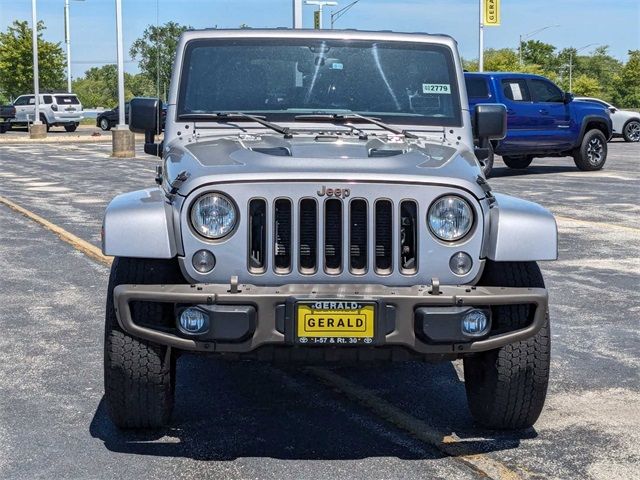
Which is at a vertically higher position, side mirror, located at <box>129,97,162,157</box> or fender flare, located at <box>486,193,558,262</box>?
side mirror, located at <box>129,97,162,157</box>

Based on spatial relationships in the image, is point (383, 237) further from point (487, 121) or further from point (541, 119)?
point (541, 119)

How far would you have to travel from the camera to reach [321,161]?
478 cm

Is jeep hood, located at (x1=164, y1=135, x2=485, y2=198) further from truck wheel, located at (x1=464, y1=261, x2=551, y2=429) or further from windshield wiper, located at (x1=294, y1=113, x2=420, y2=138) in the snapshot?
truck wheel, located at (x1=464, y1=261, x2=551, y2=429)

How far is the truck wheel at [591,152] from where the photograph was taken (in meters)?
20.9

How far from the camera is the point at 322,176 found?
15.0ft

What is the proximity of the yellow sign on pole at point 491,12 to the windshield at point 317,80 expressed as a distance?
33162 mm

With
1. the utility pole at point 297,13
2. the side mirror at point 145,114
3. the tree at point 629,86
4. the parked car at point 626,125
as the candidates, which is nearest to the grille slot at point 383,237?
the side mirror at point 145,114

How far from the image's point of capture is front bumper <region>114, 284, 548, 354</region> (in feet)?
14.5

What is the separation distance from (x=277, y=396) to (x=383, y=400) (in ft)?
1.82

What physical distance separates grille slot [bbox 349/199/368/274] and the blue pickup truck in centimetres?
1444

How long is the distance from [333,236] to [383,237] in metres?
0.22

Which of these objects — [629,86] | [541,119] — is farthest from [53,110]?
[629,86]

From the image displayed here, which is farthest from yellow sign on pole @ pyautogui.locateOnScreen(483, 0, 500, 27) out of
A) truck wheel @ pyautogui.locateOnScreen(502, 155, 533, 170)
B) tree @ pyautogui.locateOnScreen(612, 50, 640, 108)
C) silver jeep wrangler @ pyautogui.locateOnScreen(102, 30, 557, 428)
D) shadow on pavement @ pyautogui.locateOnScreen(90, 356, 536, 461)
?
tree @ pyautogui.locateOnScreen(612, 50, 640, 108)

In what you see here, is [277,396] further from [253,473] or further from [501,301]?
[501,301]
